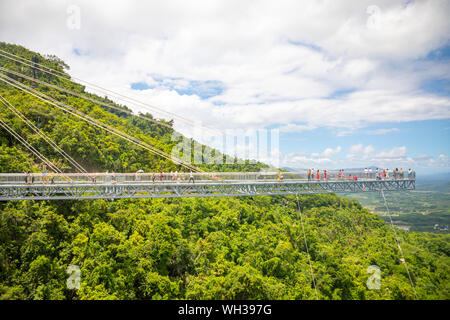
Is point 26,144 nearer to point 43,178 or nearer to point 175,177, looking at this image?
point 43,178

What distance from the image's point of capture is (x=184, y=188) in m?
19.1

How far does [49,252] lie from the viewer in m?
19.0

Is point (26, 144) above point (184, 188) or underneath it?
above

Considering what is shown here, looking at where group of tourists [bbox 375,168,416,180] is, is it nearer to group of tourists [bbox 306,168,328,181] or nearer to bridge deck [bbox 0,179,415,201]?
bridge deck [bbox 0,179,415,201]

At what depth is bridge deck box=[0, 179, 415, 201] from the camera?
17.4m

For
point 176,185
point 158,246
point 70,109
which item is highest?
point 70,109

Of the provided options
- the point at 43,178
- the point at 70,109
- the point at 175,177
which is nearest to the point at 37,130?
the point at 70,109

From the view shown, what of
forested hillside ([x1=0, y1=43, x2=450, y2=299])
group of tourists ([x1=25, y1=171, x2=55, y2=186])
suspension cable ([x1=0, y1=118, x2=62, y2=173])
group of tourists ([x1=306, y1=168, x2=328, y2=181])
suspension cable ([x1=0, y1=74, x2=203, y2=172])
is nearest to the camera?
group of tourists ([x1=25, y1=171, x2=55, y2=186])

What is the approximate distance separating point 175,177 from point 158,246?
8114 mm

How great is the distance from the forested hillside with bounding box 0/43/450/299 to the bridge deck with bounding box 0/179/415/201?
2770mm

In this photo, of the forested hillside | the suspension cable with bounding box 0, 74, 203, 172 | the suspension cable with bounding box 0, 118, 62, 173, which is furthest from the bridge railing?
the suspension cable with bounding box 0, 74, 203, 172

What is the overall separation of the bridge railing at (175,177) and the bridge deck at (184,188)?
0.21 metres
